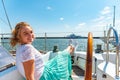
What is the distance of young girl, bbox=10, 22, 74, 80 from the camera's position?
56.9 inches

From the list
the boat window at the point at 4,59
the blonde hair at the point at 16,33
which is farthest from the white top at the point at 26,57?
the boat window at the point at 4,59

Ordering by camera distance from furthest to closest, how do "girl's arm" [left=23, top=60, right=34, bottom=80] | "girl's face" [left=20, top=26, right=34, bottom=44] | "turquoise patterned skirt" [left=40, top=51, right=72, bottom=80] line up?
"turquoise patterned skirt" [left=40, top=51, right=72, bottom=80]
"girl's face" [left=20, top=26, right=34, bottom=44]
"girl's arm" [left=23, top=60, right=34, bottom=80]

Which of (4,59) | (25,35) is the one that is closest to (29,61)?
(25,35)

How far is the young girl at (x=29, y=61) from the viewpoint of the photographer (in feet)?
4.74

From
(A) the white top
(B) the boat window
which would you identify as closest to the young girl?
(A) the white top

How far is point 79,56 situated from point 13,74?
2.81 meters

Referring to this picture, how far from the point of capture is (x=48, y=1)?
13.3 metres

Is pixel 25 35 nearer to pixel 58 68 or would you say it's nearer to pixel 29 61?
pixel 29 61

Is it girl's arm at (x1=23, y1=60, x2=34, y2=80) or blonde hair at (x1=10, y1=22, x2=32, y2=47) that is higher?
blonde hair at (x1=10, y1=22, x2=32, y2=47)

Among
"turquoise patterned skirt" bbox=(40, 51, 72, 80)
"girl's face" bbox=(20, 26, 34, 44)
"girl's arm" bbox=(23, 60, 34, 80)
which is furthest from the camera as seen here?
"turquoise patterned skirt" bbox=(40, 51, 72, 80)

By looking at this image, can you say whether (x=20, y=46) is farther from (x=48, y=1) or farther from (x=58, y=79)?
(x=48, y=1)

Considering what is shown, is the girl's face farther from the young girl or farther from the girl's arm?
the girl's arm

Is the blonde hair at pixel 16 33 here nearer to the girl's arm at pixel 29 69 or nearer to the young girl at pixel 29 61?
the young girl at pixel 29 61

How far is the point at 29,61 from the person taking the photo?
1.45 metres
